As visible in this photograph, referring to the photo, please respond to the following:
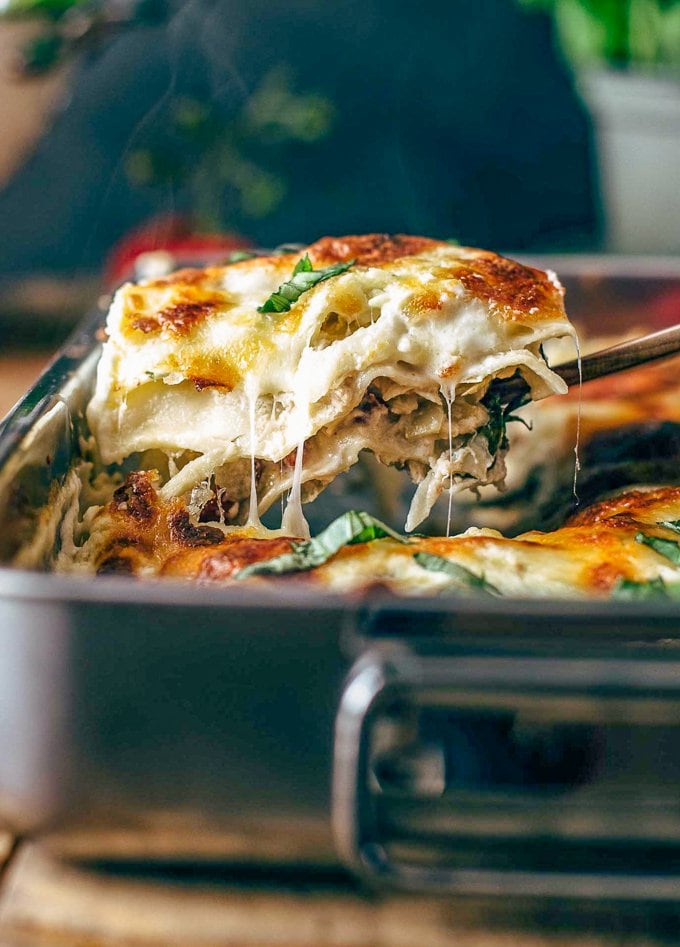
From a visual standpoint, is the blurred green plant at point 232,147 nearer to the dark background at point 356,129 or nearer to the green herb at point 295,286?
the dark background at point 356,129

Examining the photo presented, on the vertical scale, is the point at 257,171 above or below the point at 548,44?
below

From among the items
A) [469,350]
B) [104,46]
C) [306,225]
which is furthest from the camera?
[306,225]

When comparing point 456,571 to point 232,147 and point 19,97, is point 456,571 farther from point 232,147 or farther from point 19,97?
point 232,147

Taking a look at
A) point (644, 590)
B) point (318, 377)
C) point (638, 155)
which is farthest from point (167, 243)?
point (644, 590)

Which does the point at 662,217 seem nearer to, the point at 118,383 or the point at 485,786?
the point at 118,383

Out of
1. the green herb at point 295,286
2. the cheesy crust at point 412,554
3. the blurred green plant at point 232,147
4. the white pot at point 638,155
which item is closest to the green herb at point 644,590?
the cheesy crust at point 412,554

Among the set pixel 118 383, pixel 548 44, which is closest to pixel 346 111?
pixel 548 44
